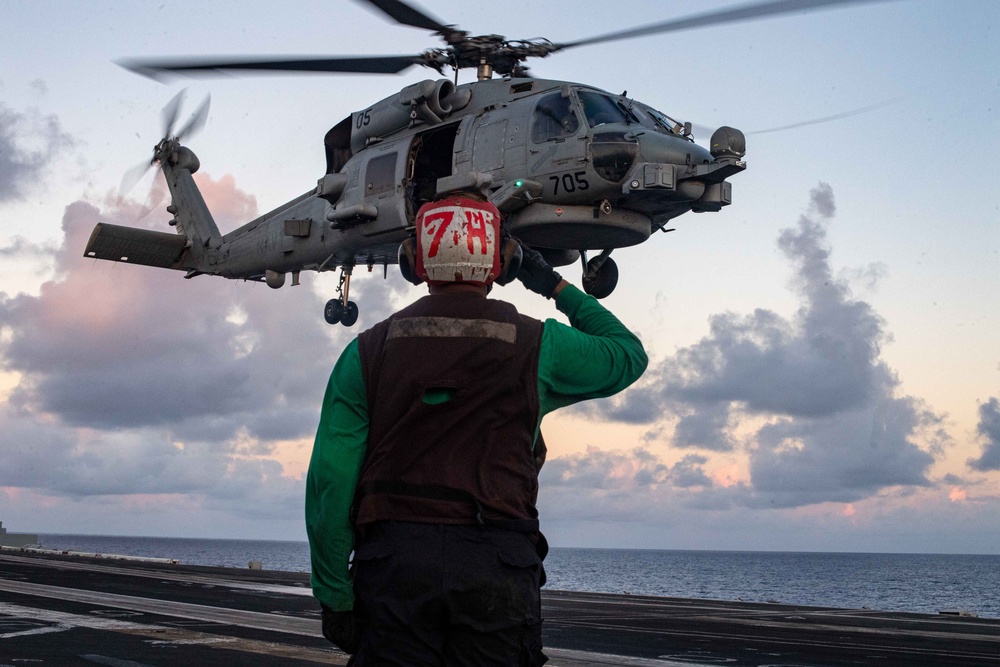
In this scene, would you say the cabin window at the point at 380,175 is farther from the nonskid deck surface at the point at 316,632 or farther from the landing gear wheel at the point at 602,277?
the nonskid deck surface at the point at 316,632

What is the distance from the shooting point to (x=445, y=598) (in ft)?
10.4

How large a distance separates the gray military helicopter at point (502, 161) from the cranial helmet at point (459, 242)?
10525 mm

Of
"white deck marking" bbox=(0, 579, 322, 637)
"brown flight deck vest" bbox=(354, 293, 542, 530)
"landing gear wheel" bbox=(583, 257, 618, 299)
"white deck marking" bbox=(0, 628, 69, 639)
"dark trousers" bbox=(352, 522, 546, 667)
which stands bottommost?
"white deck marking" bbox=(0, 579, 322, 637)

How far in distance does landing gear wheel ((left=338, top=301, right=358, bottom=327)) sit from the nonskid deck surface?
259 inches

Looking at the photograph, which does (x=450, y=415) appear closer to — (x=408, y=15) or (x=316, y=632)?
(x=316, y=632)

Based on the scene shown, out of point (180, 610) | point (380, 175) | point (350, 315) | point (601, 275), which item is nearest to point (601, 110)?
point (601, 275)

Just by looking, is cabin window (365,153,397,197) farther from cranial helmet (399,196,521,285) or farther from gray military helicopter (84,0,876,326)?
cranial helmet (399,196,521,285)

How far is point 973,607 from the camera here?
7831 cm

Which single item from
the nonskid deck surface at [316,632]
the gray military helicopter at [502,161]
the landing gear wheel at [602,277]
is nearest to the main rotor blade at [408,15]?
the gray military helicopter at [502,161]

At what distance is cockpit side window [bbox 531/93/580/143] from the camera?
16.8 meters

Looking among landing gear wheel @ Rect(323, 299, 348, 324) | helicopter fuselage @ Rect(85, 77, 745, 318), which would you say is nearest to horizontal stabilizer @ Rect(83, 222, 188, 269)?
helicopter fuselage @ Rect(85, 77, 745, 318)

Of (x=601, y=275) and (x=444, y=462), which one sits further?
(x=601, y=275)

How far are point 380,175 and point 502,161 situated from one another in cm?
268

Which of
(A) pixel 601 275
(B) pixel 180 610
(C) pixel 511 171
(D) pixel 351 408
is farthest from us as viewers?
(A) pixel 601 275
